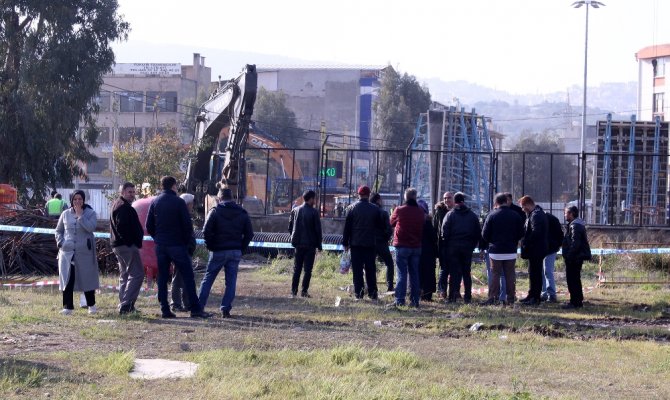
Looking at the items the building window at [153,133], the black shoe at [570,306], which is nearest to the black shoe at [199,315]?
the black shoe at [570,306]

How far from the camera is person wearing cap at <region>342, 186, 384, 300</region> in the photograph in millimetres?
16312

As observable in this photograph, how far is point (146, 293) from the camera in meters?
17.2

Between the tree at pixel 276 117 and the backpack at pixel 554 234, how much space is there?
61.7 metres

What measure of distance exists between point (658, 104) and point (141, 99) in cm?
4229

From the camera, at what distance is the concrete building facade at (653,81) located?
8194cm

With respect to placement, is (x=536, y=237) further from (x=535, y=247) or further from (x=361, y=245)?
(x=361, y=245)

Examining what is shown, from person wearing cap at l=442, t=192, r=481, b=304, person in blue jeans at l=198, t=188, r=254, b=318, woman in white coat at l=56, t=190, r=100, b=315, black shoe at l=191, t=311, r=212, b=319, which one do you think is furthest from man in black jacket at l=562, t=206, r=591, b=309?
woman in white coat at l=56, t=190, r=100, b=315

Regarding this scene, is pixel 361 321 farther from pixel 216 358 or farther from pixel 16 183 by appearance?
pixel 16 183

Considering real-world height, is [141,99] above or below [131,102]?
above

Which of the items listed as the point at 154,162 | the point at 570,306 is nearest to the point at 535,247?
the point at 570,306

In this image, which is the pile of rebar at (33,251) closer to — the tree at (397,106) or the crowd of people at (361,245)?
the crowd of people at (361,245)

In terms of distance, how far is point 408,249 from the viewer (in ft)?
51.9

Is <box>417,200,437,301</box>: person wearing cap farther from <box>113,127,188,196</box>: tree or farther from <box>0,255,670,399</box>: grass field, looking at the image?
<box>113,127,188,196</box>: tree

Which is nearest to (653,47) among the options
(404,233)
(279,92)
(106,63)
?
Result: (279,92)
